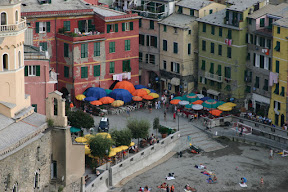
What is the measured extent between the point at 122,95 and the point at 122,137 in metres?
18.6

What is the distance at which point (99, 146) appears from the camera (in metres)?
117

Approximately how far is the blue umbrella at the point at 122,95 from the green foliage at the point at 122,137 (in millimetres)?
17607

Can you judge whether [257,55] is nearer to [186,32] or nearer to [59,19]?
[186,32]

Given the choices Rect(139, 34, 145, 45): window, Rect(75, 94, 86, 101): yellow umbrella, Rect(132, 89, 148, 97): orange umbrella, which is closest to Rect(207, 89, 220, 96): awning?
Rect(132, 89, 148, 97): orange umbrella

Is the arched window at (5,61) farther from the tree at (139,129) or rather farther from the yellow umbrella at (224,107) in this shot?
the yellow umbrella at (224,107)

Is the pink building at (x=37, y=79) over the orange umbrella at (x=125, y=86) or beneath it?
over

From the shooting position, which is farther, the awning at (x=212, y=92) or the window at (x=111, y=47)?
the window at (x=111, y=47)

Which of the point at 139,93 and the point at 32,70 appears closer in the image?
the point at 32,70

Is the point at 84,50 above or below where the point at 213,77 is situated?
above

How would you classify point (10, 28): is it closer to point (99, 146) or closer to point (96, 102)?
point (99, 146)

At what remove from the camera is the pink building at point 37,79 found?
400 feet

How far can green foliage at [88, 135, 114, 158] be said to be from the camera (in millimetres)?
117312

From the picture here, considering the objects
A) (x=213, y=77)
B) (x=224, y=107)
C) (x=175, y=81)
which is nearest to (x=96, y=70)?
(x=175, y=81)

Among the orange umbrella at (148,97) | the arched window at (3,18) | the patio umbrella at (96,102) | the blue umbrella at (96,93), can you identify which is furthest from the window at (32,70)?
the orange umbrella at (148,97)
